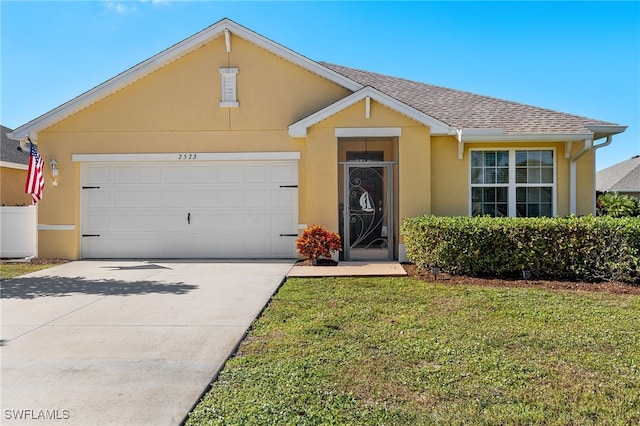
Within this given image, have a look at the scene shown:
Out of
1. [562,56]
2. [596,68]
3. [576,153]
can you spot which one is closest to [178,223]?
[576,153]

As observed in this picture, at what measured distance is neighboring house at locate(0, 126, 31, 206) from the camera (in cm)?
1574

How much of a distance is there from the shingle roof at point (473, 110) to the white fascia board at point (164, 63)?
280cm

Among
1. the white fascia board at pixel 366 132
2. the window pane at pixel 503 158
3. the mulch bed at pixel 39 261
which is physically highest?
the white fascia board at pixel 366 132

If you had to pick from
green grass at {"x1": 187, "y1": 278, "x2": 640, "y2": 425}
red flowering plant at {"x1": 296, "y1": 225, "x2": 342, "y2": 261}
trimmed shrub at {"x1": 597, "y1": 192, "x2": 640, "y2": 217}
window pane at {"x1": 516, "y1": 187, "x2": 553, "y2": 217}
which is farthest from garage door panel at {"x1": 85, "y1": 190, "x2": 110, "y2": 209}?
trimmed shrub at {"x1": 597, "y1": 192, "x2": 640, "y2": 217}

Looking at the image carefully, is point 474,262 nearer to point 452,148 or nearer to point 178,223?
point 452,148

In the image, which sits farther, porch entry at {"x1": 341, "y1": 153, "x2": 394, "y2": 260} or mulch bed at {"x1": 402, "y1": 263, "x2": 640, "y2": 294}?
porch entry at {"x1": 341, "y1": 153, "x2": 394, "y2": 260}

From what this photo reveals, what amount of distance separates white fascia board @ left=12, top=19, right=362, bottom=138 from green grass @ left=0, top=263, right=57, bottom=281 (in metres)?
3.42

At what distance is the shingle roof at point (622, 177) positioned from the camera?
2686 cm

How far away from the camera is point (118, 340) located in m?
4.81

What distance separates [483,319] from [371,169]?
591 centimetres

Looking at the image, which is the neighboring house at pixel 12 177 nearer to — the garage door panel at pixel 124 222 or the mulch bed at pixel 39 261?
the mulch bed at pixel 39 261

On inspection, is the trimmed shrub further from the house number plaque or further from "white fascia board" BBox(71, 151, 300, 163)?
the house number plaque

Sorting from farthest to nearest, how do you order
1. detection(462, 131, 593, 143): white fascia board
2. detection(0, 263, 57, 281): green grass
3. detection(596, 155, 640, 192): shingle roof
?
detection(596, 155, 640, 192): shingle roof → detection(462, 131, 593, 143): white fascia board → detection(0, 263, 57, 281): green grass

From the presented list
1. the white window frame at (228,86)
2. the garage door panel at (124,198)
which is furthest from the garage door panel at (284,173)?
the garage door panel at (124,198)
